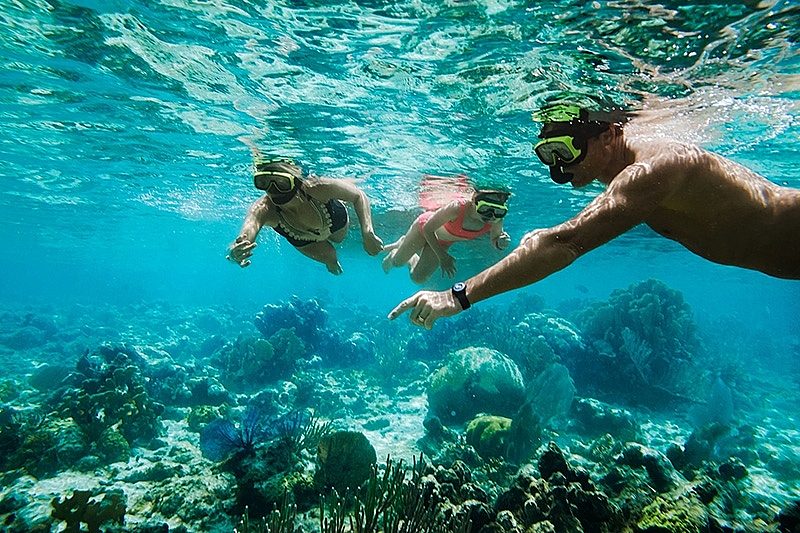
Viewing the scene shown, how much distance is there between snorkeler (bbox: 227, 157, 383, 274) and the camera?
6246 mm

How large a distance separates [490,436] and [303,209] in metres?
6.29

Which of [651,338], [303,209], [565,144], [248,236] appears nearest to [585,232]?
[565,144]

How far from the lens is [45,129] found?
1504 centimetres

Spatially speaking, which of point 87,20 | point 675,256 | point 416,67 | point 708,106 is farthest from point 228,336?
point 675,256

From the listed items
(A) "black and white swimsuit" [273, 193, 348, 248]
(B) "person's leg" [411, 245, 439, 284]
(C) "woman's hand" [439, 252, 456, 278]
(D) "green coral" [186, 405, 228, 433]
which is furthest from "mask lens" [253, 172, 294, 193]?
(D) "green coral" [186, 405, 228, 433]

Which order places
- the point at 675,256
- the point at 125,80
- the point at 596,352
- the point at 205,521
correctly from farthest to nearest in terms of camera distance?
the point at 675,256 < the point at 596,352 < the point at 125,80 < the point at 205,521

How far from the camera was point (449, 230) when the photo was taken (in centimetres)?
873

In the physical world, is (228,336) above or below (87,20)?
below

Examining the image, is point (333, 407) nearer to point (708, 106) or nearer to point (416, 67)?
point (416, 67)

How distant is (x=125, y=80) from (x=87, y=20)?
9.09 ft

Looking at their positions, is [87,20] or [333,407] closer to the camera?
[87,20]

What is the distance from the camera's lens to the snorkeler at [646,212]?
2.21 meters

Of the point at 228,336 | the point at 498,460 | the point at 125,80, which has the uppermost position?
the point at 125,80

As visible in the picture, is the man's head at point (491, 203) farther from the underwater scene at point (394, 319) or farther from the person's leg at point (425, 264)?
the person's leg at point (425, 264)
